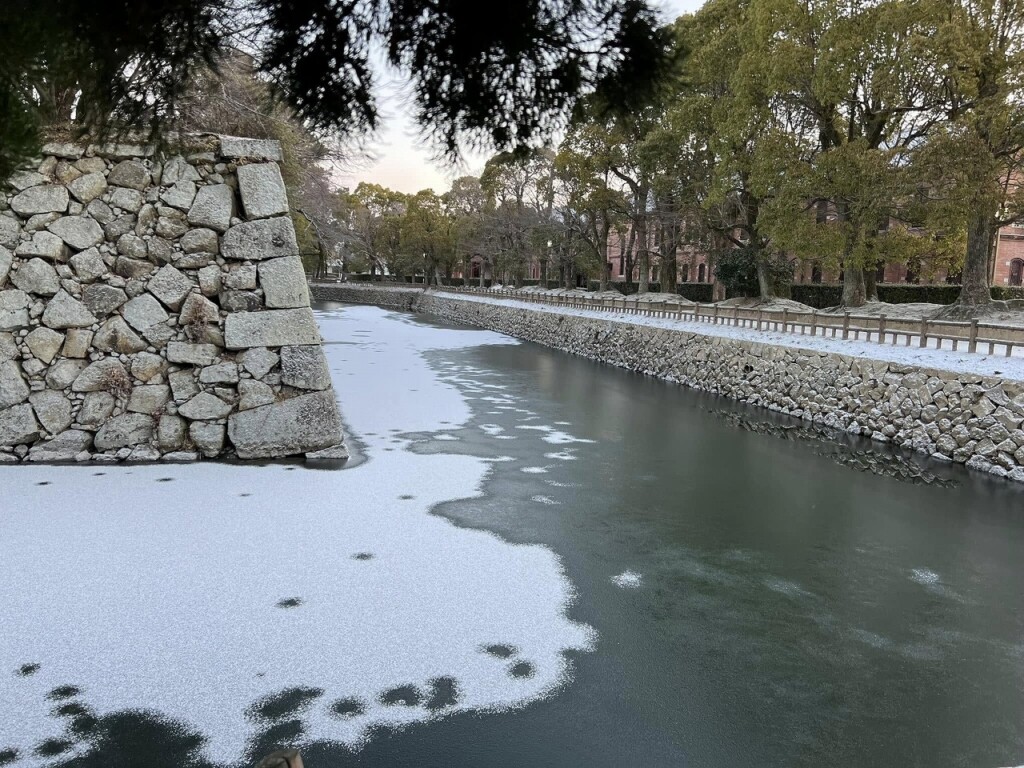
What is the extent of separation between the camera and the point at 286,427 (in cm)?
755

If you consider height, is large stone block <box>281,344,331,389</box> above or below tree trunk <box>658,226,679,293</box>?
below

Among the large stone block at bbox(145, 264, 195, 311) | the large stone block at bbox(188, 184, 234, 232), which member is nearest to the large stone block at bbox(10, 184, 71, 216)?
the large stone block at bbox(145, 264, 195, 311)

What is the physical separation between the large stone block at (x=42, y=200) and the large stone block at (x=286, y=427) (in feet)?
8.39

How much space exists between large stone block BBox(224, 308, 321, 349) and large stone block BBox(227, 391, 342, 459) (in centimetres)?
61

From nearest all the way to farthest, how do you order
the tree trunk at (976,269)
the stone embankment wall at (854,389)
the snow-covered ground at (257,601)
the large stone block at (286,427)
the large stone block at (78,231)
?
the snow-covered ground at (257,601) → the large stone block at (78,231) → the large stone block at (286,427) → the stone embankment wall at (854,389) → the tree trunk at (976,269)

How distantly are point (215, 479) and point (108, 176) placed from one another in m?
3.11

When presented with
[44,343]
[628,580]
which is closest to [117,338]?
[44,343]

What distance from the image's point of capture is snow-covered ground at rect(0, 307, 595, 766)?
3.52m

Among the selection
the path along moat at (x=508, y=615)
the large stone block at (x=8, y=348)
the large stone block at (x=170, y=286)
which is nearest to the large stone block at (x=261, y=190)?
the large stone block at (x=170, y=286)

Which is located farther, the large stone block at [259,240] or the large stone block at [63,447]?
the large stone block at [259,240]

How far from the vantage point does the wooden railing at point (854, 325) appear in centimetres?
1064

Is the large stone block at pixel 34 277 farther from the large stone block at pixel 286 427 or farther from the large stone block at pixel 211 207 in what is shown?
the large stone block at pixel 286 427

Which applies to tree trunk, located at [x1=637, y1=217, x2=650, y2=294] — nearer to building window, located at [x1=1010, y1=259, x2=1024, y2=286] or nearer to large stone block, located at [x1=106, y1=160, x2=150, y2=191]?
building window, located at [x1=1010, y1=259, x2=1024, y2=286]

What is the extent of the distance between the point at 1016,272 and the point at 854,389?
3573cm
